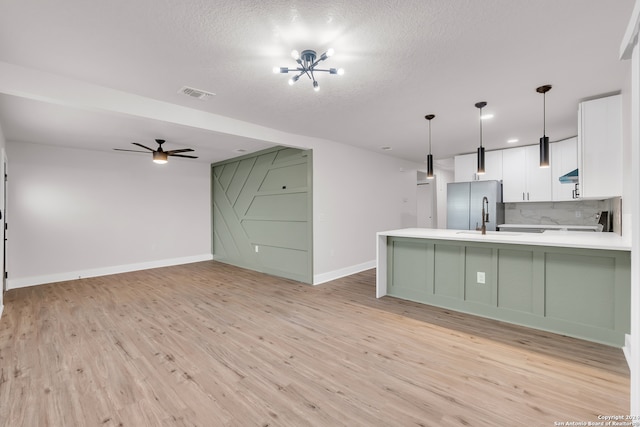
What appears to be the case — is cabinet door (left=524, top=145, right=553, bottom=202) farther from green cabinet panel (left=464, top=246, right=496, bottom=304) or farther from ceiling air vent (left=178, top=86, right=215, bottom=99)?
ceiling air vent (left=178, top=86, right=215, bottom=99)

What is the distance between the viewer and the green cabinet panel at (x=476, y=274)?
11.1 feet

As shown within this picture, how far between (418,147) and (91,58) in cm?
534

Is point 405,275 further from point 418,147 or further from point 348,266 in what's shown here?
point 418,147

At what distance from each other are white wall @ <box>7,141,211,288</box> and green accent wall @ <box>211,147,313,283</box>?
0.75 meters

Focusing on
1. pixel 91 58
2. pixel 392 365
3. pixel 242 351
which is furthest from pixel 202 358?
pixel 91 58

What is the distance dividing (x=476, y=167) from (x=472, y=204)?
88cm

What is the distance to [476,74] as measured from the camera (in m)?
2.73

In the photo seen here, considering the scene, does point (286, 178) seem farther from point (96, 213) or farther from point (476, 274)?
point (96, 213)

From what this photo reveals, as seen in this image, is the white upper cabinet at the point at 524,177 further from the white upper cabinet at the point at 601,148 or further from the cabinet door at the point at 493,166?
the white upper cabinet at the point at 601,148

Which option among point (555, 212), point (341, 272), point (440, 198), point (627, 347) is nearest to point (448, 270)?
point (627, 347)

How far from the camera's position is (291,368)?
94.5 inches

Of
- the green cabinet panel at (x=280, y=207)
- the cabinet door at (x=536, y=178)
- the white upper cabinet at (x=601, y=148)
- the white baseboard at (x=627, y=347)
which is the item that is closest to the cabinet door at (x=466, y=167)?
the cabinet door at (x=536, y=178)

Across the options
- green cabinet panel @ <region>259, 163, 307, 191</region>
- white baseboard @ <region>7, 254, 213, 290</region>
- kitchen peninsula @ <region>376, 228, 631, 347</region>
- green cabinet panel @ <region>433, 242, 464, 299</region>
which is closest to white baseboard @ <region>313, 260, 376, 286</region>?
kitchen peninsula @ <region>376, 228, 631, 347</region>

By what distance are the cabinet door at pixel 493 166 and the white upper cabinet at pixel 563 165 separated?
2.88ft
